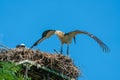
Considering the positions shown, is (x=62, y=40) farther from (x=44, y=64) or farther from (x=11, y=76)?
(x=11, y=76)

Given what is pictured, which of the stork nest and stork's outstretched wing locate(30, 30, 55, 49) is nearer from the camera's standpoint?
the stork nest

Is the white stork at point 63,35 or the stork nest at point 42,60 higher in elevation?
the white stork at point 63,35

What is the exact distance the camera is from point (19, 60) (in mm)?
14367

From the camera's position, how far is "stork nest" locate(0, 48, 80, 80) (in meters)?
14.5

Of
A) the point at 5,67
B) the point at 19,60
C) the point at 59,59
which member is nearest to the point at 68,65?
the point at 59,59

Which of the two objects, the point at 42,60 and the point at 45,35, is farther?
the point at 45,35

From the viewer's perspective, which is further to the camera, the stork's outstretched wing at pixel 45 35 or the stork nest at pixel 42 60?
the stork's outstretched wing at pixel 45 35

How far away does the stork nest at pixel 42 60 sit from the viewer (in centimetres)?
1446

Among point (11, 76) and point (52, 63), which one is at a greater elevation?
point (52, 63)

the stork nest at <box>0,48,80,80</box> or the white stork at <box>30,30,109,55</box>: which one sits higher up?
the white stork at <box>30,30,109,55</box>

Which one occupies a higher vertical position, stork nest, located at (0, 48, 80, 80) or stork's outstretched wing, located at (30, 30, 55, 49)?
stork's outstretched wing, located at (30, 30, 55, 49)

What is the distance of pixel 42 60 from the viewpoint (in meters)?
14.7

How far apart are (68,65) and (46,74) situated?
2.18 ft

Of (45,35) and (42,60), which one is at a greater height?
(45,35)
